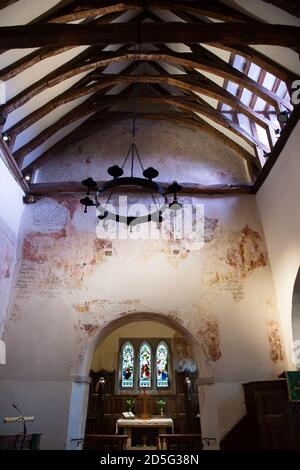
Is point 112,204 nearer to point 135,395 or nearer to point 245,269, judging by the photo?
point 245,269

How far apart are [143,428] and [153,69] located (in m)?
10.7

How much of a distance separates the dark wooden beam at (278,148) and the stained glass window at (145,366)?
24.1 feet

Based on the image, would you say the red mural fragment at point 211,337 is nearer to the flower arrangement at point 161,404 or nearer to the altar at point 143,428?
the altar at point 143,428

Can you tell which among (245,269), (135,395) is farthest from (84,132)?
(135,395)

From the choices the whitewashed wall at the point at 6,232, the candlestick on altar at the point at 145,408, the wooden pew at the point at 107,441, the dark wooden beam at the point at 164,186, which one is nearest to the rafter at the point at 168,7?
the whitewashed wall at the point at 6,232

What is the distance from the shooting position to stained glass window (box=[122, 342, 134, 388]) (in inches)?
481

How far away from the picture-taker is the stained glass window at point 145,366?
40.0 ft

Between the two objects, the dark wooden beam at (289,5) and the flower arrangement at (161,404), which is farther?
the flower arrangement at (161,404)

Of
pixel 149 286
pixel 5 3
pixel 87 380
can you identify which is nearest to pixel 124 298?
pixel 149 286

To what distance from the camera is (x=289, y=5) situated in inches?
195

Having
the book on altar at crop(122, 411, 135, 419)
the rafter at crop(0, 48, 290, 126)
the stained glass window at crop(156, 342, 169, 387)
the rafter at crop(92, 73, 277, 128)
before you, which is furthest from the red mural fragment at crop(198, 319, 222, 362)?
the stained glass window at crop(156, 342, 169, 387)

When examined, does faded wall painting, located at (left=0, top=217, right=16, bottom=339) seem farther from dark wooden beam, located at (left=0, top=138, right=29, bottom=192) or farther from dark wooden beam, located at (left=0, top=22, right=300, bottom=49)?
dark wooden beam, located at (left=0, top=22, right=300, bottom=49)

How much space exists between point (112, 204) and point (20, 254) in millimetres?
2515

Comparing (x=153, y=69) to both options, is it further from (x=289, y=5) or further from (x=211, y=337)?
(x=211, y=337)
